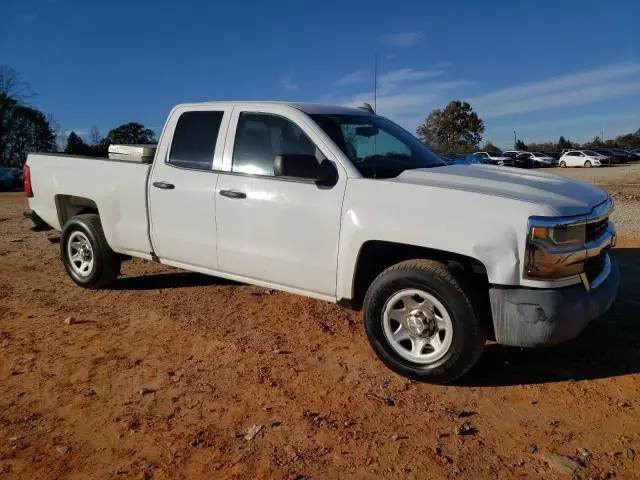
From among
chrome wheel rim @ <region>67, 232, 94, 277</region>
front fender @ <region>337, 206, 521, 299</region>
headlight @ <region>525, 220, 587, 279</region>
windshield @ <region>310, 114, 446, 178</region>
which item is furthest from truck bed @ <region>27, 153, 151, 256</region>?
headlight @ <region>525, 220, 587, 279</region>

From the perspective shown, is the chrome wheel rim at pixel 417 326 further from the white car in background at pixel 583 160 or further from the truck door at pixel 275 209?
the white car in background at pixel 583 160

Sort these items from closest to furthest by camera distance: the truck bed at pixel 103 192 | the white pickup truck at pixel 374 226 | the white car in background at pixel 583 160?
the white pickup truck at pixel 374 226 < the truck bed at pixel 103 192 < the white car in background at pixel 583 160

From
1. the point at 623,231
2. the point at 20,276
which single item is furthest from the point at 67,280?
the point at 623,231

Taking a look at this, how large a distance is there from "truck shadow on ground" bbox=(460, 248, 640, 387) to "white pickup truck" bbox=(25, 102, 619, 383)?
0.49 metres

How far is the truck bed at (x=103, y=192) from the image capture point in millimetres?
5188

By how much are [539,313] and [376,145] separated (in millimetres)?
2041

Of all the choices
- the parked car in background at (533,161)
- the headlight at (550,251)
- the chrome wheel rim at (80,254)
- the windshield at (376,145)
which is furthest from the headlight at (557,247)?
the parked car in background at (533,161)

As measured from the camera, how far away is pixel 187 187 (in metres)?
4.75

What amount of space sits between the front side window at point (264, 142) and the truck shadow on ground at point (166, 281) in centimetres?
207

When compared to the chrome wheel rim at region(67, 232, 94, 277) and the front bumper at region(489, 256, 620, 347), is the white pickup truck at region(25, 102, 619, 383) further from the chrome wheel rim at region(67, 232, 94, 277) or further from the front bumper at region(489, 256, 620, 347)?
the chrome wheel rim at region(67, 232, 94, 277)

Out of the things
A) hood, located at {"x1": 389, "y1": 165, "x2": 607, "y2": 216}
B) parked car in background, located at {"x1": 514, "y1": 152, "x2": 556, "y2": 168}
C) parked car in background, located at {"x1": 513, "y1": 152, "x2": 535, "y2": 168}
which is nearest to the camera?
hood, located at {"x1": 389, "y1": 165, "x2": 607, "y2": 216}

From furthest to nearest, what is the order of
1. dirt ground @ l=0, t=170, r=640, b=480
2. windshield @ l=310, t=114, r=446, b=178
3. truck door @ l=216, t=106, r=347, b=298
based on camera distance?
windshield @ l=310, t=114, r=446, b=178
truck door @ l=216, t=106, r=347, b=298
dirt ground @ l=0, t=170, r=640, b=480

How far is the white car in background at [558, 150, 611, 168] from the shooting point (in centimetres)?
4834

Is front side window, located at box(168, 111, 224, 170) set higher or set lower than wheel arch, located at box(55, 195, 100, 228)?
higher
